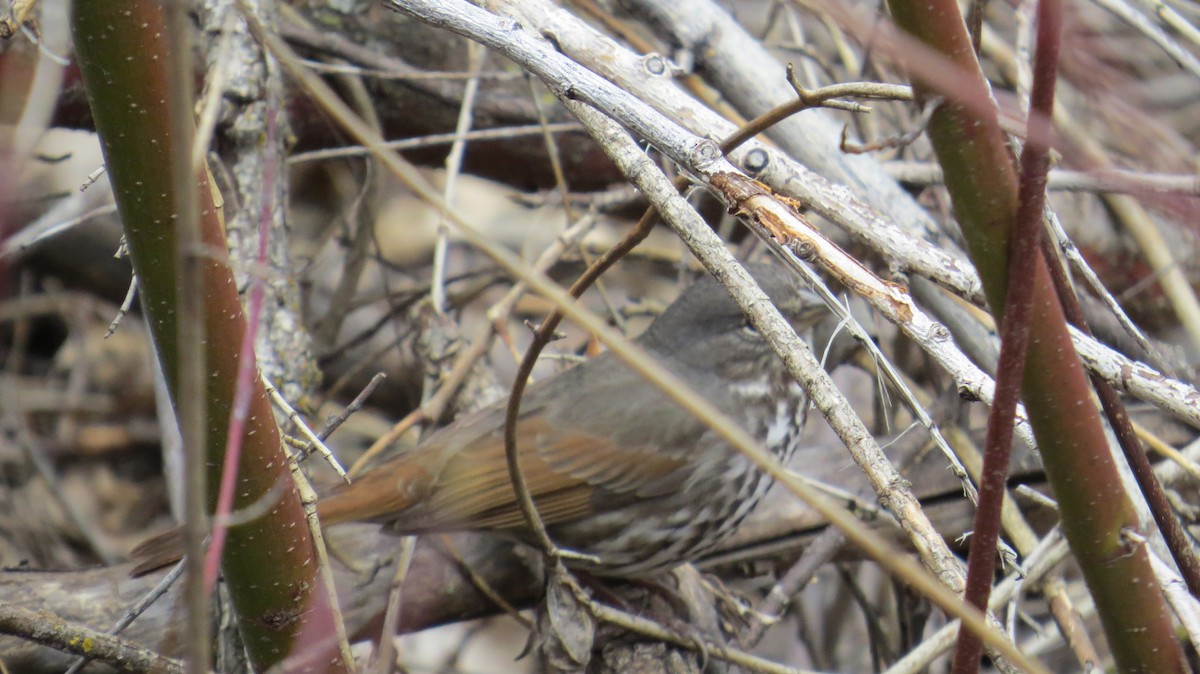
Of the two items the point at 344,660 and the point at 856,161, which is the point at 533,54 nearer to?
the point at 344,660

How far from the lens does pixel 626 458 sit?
3074mm

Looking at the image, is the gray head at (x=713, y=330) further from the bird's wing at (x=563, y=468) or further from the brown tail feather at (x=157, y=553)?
the brown tail feather at (x=157, y=553)

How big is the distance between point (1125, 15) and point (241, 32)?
207 cm

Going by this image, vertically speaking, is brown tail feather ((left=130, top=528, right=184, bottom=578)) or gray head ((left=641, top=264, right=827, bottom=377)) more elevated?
gray head ((left=641, top=264, right=827, bottom=377))

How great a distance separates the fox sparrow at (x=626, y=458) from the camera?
2850 mm

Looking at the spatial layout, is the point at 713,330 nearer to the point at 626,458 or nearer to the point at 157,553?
the point at 626,458

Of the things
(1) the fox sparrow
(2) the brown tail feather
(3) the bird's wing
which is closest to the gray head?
(1) the fox sparrow

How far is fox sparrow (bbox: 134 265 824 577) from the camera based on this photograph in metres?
2.85

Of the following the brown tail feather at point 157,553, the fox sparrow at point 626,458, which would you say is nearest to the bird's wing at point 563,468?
the fox sparrow at point 626,458

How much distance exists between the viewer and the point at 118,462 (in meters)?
4.41

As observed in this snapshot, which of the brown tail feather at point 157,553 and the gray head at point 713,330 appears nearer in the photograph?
the brown tail feather at point 157,553

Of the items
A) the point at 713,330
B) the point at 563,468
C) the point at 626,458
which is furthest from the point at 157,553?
the point at 713,330

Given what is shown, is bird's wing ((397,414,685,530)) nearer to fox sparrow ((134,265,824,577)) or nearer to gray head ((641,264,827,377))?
fox sparrow ((134,265,824,577))

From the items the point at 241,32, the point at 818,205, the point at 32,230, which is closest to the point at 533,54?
the point at 818,205
